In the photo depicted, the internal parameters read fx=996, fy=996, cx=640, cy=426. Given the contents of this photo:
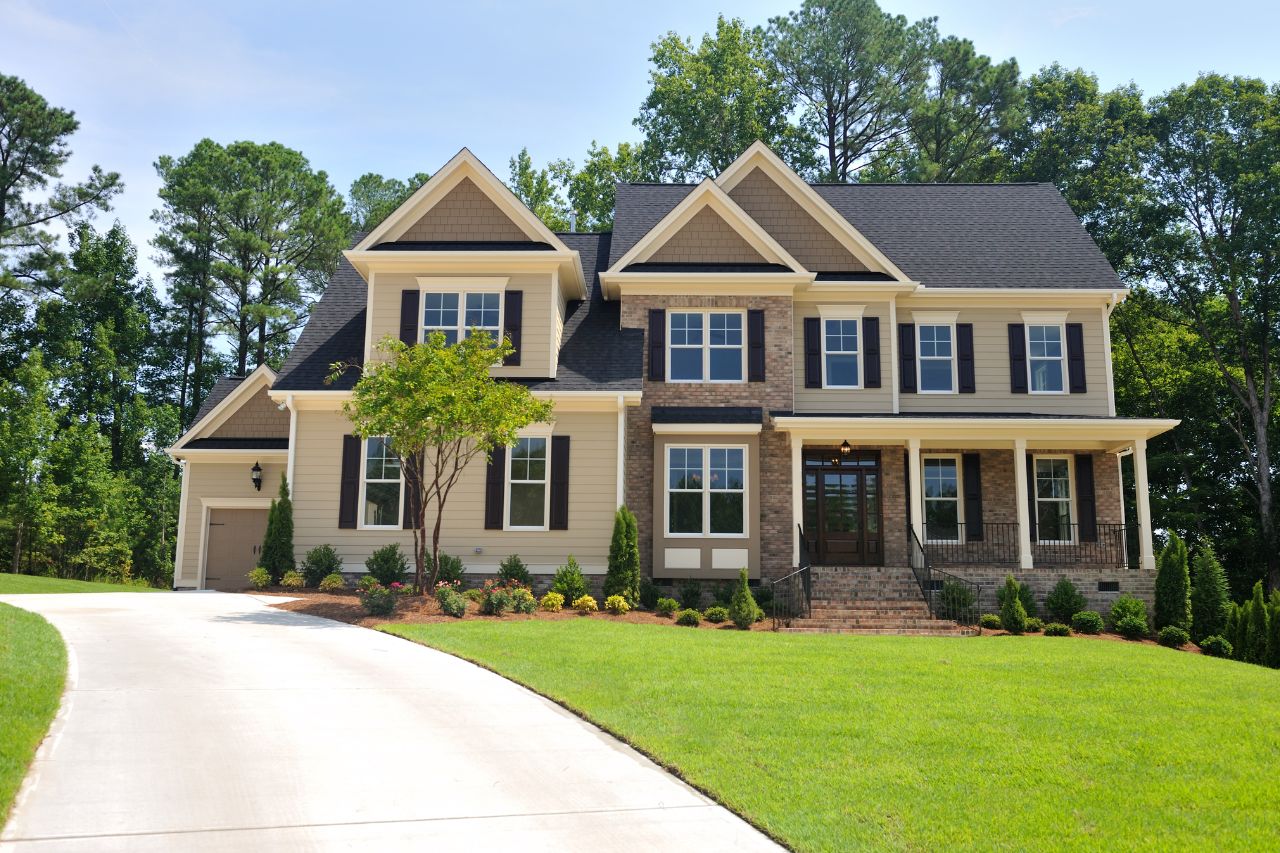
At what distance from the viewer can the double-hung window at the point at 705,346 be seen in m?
21.4

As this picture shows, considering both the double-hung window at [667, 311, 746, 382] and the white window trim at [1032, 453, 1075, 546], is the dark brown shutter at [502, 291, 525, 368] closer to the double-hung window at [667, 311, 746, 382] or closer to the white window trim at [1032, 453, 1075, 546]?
the double-hung window at [667, 311, 746, 382]

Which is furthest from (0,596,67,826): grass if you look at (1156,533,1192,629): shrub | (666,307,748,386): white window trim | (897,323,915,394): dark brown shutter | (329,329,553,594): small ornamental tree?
(1156,533,1192,629): shrub

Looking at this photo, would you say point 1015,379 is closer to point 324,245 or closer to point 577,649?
point 577,649

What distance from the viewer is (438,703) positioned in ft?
30.4

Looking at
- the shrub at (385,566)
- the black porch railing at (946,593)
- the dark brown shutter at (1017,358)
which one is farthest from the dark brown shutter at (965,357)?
the shrub at (385,566)

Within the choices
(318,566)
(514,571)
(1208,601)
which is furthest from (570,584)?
(1208,601)

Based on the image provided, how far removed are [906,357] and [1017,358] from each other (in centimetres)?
248

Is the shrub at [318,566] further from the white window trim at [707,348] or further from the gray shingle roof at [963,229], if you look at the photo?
the gray shingle roof at [963,229]

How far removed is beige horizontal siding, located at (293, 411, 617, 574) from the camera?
65.1ft

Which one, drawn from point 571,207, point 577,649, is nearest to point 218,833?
point 577,649

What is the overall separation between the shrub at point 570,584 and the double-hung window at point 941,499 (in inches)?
309

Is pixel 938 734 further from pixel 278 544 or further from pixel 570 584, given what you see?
pixel 278 544

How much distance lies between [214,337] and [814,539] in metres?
30.3

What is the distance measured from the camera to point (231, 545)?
74.8ft
